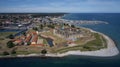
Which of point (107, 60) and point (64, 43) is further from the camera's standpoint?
point (64, 43)

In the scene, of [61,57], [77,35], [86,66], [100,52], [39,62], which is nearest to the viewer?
[86,66]

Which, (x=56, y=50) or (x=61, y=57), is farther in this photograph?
(x=56, y=50)

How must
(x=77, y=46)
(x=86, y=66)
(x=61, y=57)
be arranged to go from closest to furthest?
(x=86, y=66) < (x=61, y=57) < (x=77, y=46)

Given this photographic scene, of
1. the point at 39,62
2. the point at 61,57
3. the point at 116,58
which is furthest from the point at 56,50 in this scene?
the point at 116,58

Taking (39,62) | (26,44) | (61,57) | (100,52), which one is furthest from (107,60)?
(26,44)

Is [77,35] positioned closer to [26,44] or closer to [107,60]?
[26,44]

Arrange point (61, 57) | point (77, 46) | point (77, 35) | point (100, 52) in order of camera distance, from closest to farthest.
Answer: point (61, 57) < point (100, 52) < point (77, 46) < point (77, 35)

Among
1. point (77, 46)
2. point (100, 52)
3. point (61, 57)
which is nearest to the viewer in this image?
point (61, 57)

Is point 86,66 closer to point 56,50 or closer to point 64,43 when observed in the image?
point 56,50
